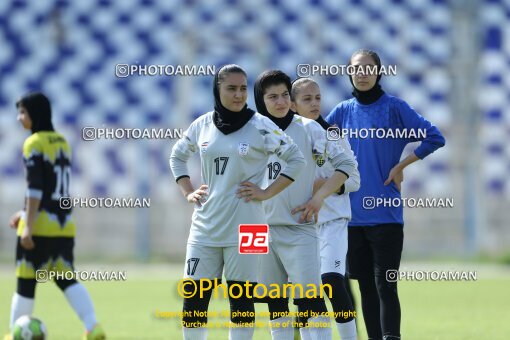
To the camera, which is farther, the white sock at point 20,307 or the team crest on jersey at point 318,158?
the white sock at point 20,307

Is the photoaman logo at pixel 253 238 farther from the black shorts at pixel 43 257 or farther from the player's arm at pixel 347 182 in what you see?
the black shorts at pixel 43 257

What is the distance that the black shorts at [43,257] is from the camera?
6516 millimetres

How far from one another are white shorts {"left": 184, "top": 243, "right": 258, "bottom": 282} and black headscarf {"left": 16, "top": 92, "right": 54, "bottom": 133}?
1767 millimetres

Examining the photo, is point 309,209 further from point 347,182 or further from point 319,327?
point 319,327

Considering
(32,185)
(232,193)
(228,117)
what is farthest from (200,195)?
(32,185)

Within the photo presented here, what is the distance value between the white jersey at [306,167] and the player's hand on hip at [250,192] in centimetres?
34

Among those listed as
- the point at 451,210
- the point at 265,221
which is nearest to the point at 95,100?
the point at 451,210

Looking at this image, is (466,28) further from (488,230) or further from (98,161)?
(98,161)

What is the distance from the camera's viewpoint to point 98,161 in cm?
1694

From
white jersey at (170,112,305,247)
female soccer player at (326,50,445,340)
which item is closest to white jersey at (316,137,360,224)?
female soccer player at (326,50,445,340)

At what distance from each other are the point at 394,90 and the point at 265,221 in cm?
1235

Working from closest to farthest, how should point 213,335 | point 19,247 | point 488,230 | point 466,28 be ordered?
point 19,247 → point 213,335 → point 488,230 → point 466,28

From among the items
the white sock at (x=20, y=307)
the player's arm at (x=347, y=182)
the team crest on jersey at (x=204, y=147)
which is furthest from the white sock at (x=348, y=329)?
the white sock at (x=20, y=307)

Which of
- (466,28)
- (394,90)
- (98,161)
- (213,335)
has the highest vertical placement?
(466,28)
